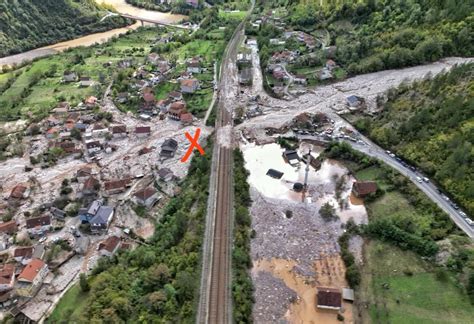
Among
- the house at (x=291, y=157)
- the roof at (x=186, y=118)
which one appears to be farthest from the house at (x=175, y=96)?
the house at (x=291, y=157)

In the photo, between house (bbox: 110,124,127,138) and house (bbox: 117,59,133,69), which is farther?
house (bbox: 117,59,133,69)

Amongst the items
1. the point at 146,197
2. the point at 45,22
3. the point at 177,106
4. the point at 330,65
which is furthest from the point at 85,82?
the point at 330,65

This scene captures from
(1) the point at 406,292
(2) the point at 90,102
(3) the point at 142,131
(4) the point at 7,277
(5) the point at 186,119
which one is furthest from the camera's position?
(2) the point at 90,102

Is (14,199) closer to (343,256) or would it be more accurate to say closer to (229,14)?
(343,256)

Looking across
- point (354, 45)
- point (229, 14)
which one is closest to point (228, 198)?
point (354, 45)

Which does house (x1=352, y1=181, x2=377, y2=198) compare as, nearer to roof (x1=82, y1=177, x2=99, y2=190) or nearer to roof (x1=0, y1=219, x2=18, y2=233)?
roof (x1=82, y1=177, x2=99, y2=190)

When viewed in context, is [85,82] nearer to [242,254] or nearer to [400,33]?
[242,254]

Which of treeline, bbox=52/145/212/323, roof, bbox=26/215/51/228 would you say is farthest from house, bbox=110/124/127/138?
treeline, bbox=52/145/212/323
